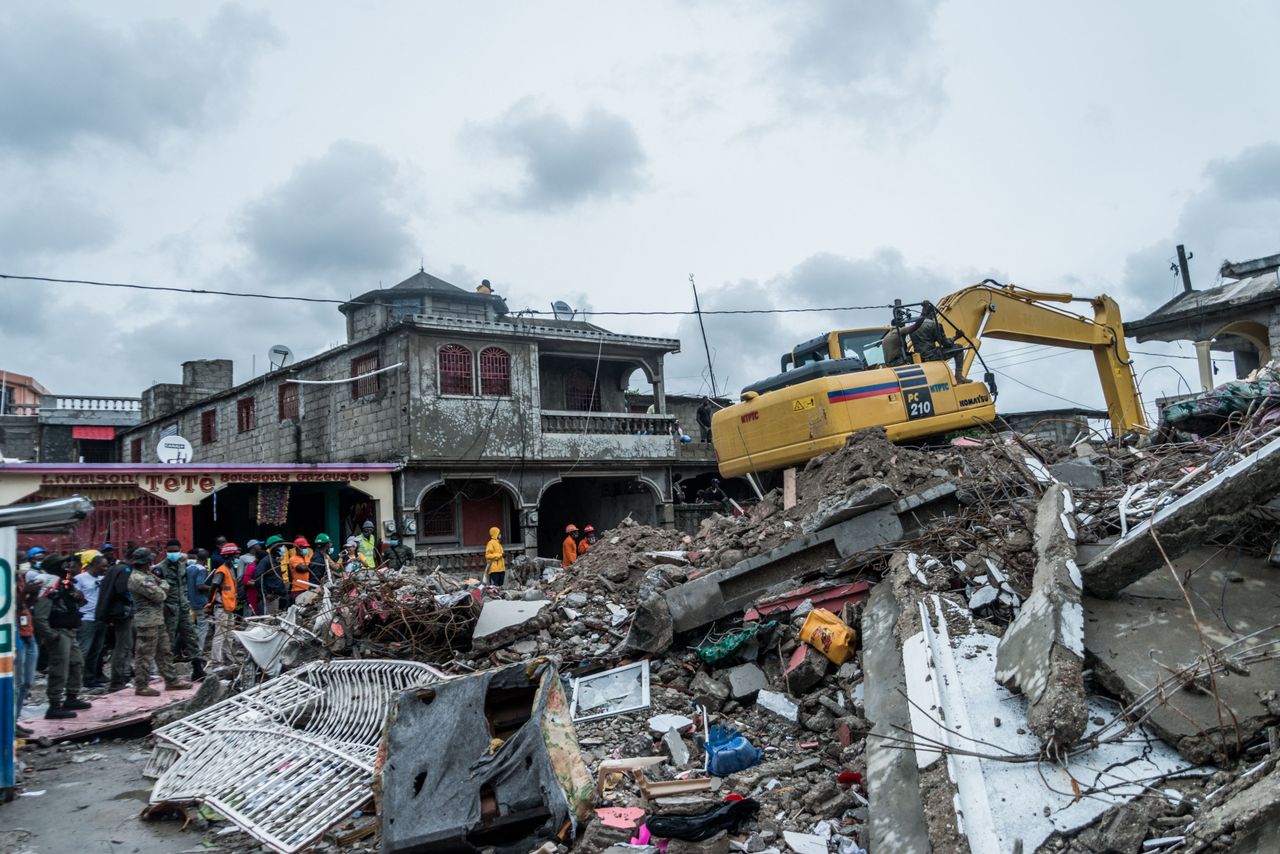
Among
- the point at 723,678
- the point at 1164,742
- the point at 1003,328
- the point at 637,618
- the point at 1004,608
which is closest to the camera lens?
the point at 1164,742

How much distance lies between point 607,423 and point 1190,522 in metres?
16.9

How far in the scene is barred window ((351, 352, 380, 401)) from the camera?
62.3 feet

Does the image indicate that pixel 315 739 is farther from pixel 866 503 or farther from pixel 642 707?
pixel 866 503

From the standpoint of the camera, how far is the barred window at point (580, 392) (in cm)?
2166

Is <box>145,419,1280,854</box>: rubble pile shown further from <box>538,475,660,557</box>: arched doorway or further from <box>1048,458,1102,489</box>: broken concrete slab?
<box>538,475,660,557</box>: arched doorway

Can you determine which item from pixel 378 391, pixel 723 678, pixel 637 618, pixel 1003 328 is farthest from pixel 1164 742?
pixel 378 391

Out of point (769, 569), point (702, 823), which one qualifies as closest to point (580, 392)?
point (769, 569)

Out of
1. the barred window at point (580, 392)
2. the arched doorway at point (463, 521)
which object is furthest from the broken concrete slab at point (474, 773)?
the barred window at point (580, 392)

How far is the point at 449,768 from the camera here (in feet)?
14.8

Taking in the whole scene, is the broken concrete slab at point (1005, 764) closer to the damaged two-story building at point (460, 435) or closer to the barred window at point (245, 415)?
the damaged two-story building at point (460, 435)

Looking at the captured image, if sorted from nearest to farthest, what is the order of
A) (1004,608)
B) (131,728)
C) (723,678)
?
(1004,608) < (723,678) < (131,728)

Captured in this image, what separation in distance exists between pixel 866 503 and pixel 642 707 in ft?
8.07

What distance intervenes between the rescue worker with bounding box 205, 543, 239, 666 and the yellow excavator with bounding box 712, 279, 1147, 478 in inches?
240

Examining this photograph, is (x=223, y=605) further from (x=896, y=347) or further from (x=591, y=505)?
(x=591, y=505)
